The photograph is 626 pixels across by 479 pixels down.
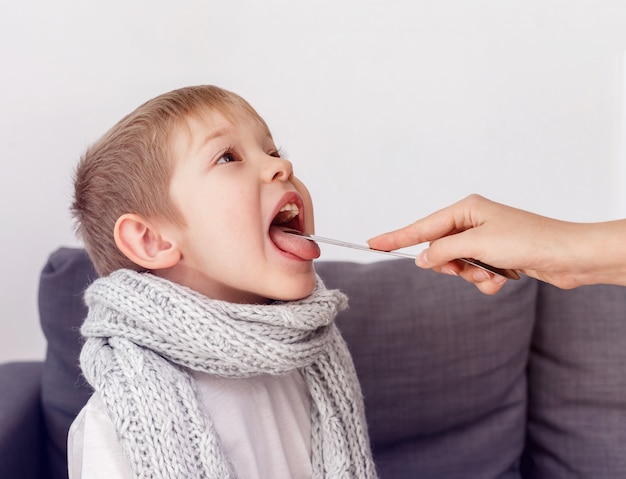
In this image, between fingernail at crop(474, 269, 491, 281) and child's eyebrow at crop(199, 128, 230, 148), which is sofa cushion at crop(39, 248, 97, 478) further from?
fingernail at crop(474, 269, 491, 281)

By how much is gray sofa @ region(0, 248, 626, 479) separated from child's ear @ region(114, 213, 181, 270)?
44cm

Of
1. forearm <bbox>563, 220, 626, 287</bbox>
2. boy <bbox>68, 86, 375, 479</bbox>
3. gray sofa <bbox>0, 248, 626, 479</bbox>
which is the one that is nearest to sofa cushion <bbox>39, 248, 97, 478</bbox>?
gray sofa <bbox>0, 248, 626, 479</bbox>

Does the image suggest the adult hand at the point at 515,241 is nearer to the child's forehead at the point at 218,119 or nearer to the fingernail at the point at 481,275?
the fingernail at the point at 481,275

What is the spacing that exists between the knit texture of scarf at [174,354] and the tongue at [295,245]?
0.24ft

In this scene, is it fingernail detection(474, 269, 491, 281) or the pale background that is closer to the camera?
fingernail detection(474, 269, 491, 281)

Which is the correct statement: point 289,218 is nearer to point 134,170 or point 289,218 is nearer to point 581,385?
point 134,170

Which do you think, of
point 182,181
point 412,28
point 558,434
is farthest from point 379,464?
point 412,28

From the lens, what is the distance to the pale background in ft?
5.59

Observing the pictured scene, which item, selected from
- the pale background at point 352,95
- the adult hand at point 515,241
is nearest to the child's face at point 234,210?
the adult hand at point 515,241

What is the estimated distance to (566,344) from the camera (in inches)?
60.2

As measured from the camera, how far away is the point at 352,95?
70.6 inches

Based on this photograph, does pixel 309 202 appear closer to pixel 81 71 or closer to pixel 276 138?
pixel 276 138

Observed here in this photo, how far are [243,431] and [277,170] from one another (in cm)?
38

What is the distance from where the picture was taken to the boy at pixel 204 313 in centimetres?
96
